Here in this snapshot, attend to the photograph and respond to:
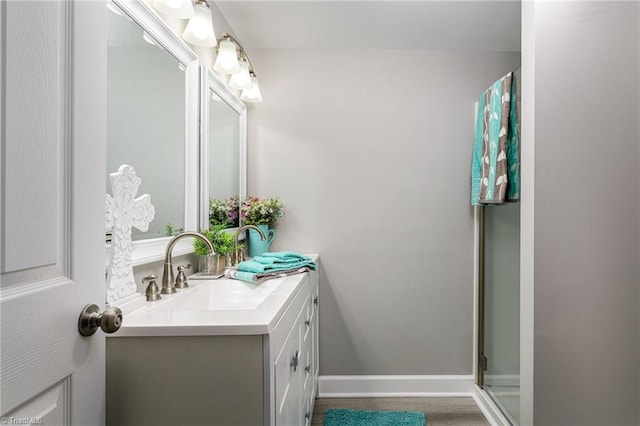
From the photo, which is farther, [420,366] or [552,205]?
[420,366]

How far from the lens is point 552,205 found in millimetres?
1525

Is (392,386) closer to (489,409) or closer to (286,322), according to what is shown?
(489,409)

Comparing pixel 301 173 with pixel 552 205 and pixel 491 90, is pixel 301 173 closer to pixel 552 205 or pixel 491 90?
pixel 491 90

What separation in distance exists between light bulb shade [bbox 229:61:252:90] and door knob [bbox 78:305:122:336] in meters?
1.71

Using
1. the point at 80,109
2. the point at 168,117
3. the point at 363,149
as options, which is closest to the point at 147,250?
the point at 168,117

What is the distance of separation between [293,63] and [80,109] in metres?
2.11

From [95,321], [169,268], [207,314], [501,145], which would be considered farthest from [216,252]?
[501,145]

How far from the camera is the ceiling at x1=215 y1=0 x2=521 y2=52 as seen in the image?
6.97ft

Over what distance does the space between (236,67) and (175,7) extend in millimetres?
553

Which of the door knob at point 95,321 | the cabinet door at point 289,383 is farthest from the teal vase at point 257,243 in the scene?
the door knob at point 95,321

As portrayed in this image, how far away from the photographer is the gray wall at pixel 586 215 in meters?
1.51

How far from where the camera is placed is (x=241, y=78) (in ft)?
7.19

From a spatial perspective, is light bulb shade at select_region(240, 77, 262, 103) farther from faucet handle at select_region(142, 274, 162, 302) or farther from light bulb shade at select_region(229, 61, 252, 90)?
faucet handle at select_region(142, 274, 162, 302)

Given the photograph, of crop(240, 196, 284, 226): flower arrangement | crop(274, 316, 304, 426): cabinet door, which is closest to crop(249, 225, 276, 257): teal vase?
crop(240, 196, 284, 226): flower arrangement
